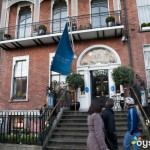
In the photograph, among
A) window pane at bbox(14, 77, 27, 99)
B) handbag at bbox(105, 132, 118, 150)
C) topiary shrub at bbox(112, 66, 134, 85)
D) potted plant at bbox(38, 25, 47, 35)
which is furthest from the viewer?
window pane at bbox(14, 77, 27, 99)

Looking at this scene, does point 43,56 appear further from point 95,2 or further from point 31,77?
point 95,2

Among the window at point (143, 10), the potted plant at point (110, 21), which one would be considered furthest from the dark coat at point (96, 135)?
the window at point (143, 10)

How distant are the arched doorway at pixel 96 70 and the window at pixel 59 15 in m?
2.55

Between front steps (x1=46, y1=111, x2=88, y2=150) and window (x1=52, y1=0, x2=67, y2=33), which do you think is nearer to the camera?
front steps (x1=46, y1=111, x2=88, y2=150)

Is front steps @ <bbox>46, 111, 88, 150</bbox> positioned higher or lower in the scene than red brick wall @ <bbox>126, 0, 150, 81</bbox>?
lower

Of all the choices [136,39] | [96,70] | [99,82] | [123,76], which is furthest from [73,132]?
[136,39]

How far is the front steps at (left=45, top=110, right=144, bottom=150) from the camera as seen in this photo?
6.72m

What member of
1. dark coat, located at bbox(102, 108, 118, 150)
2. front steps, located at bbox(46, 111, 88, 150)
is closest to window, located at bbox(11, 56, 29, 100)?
front steps, located at bbox(46, 111, 88, 150)

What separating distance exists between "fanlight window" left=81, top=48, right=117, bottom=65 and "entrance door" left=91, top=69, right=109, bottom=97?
0.58 meters

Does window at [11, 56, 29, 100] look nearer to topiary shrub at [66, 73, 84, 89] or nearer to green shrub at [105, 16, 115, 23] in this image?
topiary shrub at [66, 73, 84, 89]

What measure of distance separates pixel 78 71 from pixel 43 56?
256cm

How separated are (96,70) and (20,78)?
5011 mm

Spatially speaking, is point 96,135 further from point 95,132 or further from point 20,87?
point 20,87

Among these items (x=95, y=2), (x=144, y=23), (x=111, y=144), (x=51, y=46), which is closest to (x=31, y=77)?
(x=51, y=46)
